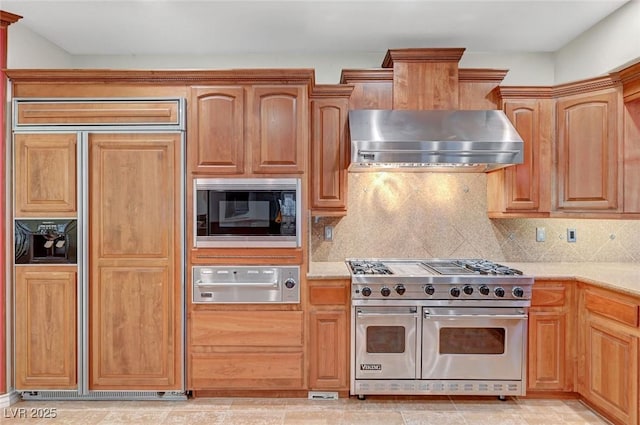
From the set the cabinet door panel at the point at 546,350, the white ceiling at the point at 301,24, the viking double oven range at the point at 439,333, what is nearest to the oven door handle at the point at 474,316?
the viking double oven range at the point at 439,333

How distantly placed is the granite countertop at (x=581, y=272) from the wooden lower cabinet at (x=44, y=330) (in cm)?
170

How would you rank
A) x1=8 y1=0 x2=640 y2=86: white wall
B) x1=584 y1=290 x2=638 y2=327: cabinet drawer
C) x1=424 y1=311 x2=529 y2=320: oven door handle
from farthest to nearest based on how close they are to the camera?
x1=8 y1=0 x2=640 y2=86: white wall, x1=424 y1=311 x2=529 y2=320: oven door handle, x1=584 y1=290 x2=638 y2=327: cabinet drawer

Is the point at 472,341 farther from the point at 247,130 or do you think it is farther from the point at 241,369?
the point at 247,130

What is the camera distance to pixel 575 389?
276 centimetres

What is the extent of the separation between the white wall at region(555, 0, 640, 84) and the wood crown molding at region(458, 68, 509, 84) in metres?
0.64

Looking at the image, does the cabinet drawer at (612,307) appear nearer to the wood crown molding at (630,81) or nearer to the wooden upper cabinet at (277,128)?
the wood crown molding at (630,81)

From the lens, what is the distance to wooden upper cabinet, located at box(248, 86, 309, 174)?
2754 mm

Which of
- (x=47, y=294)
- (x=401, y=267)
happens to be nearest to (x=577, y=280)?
(x=401, y=267)

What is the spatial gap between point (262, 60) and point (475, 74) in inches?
71.6

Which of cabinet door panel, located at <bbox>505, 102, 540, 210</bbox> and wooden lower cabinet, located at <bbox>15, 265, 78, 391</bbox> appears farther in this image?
cabinet door panel, located at <bbox>505, 102, 540, 210</bbox>

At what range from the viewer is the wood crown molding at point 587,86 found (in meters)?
2.84

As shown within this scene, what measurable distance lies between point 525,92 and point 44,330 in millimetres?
3965

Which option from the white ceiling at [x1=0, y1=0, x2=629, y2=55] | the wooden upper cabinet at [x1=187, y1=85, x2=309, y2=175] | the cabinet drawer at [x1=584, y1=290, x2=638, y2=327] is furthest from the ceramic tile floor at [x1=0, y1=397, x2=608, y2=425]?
the white ceiling at [x1=0, y1=0, x2=629, y2=55]

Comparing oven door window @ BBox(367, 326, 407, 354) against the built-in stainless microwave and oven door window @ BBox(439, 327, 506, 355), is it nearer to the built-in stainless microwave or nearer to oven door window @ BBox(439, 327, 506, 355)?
oven door window @ BBox(439, 327, 506, 355)
